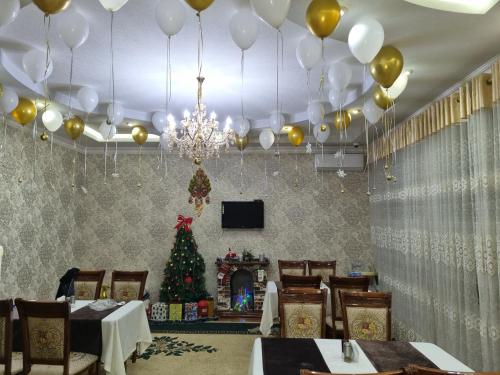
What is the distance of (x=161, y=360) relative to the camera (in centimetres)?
453

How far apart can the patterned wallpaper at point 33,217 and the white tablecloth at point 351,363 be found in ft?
13.1

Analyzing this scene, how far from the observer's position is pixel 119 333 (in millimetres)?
3383

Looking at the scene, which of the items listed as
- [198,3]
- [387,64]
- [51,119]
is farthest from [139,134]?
[387,64]

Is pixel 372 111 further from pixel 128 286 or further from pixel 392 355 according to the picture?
pixel 128 286

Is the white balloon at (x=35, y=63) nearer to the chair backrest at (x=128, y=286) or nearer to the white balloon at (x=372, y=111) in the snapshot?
the chair backrest at (x=128, y=286)

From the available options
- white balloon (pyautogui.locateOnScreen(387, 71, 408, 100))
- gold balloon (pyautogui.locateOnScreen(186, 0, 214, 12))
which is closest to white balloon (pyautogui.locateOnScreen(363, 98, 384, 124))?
white balloon (pyautogui.locateOnScreen(387, 71, 408, 100))

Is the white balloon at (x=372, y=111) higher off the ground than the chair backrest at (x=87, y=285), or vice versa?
the white balloon at (x=372, y=111)

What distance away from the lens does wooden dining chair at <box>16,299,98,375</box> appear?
2.88m

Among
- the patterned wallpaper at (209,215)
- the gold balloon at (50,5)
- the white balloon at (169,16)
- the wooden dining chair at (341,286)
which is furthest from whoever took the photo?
the patterned wallpaper at (209,215)

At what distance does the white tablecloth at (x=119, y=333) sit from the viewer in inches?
128

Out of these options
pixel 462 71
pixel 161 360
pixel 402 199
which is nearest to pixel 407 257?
pixel 402 199

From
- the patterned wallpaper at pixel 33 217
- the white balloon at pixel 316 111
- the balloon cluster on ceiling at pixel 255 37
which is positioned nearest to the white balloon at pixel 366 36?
the balloon cluster on ceiling at pixel 255 37

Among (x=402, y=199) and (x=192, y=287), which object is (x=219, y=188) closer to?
(x=192, y=287)

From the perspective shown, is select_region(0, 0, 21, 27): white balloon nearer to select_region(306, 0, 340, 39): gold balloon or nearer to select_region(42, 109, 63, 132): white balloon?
select_region(306, 0, 340, 39): gold balloon
